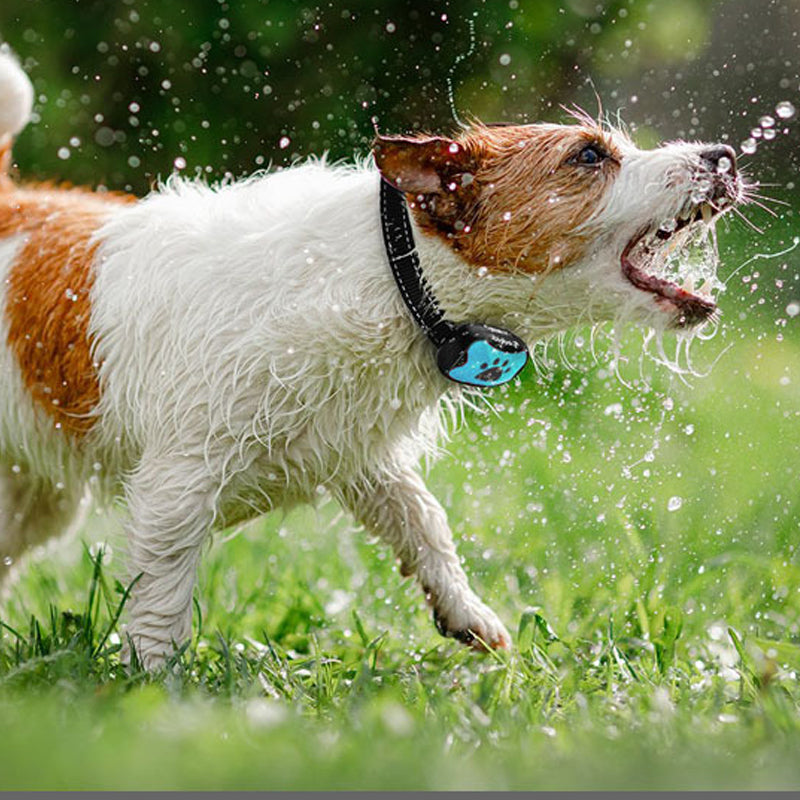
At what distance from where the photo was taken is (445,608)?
363 centimetres

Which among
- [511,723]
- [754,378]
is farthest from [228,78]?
[511,723]

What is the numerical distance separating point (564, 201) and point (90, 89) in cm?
586

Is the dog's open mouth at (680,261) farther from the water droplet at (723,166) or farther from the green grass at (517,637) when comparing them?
the green grass at (517,637)

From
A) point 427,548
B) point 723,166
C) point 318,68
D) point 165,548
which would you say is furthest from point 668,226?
point 318,68

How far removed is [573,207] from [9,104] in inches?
73.6

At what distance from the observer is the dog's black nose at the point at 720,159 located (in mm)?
2973

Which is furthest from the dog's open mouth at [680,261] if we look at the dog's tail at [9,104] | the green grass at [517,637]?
the dog's tail at [9,104]

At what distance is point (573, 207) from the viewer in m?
2.98

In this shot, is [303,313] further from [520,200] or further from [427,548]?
[427,548]

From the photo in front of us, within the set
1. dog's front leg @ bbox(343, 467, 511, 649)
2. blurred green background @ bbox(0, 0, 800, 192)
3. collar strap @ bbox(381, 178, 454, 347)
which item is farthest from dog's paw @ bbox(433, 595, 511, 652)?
blurred green background @ bbox(0, 0, 800, 192)

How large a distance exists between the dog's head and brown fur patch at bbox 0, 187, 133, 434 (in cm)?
101

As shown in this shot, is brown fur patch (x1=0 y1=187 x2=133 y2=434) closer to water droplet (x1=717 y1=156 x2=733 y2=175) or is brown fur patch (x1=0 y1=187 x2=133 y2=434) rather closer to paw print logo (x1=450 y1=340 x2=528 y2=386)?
paw print logo (x1=450 y1=340 x2=528 y2=386)

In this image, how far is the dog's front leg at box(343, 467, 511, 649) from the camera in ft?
11.8

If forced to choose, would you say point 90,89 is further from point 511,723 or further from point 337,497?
point 511,723
